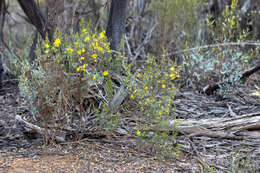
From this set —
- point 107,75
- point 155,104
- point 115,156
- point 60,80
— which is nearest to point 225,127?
point 155,104

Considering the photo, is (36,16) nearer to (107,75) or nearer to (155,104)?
(107,75)

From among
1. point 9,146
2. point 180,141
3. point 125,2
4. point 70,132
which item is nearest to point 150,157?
point 180,141

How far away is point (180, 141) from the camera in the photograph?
318cm

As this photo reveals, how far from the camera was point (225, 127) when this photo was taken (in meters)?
3.39

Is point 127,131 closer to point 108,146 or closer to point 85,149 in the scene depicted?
point 108,146

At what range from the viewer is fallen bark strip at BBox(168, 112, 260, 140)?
3.32 metres

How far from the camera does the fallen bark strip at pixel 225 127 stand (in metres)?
3.32

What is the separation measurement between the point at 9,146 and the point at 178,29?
160 inches

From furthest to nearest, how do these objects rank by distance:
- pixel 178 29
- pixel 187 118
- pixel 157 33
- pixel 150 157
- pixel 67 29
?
pixel 157 33
pixel 178 29
pixel 67 29
pixel 187 118
pixel 150 157

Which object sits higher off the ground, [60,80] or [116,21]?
[116,21]

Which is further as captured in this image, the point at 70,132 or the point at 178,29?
the point at 178,29

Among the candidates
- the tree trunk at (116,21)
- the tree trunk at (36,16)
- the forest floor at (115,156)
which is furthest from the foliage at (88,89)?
the tree trunk at (36,16)

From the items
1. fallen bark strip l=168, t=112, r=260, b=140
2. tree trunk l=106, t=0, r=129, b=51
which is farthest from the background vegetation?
fallen bark strip l=168, t=112, r=260, b=140

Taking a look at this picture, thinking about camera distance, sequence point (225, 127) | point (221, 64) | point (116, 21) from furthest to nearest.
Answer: point (221, 64), point (116, 21), point (225, 127)
